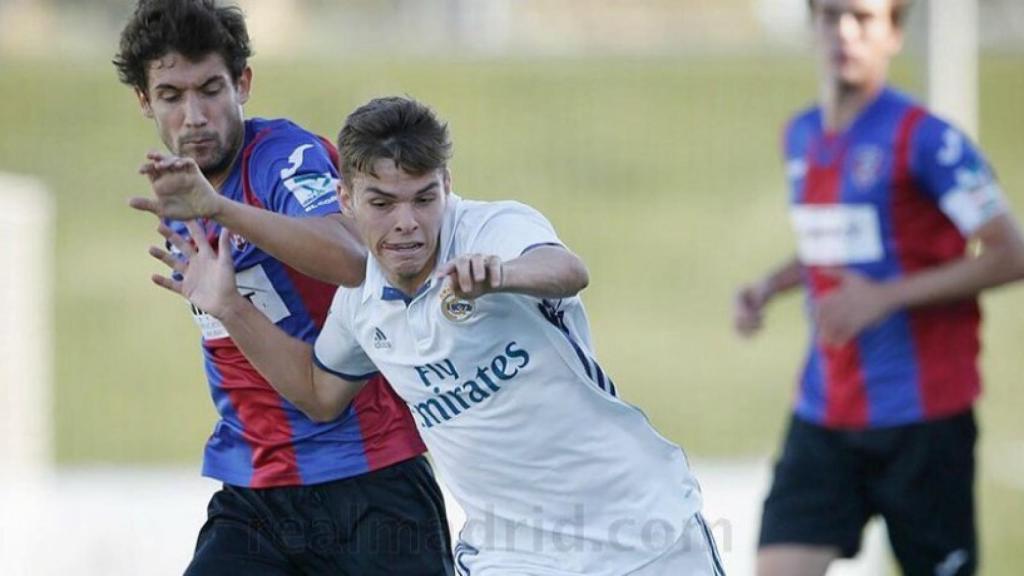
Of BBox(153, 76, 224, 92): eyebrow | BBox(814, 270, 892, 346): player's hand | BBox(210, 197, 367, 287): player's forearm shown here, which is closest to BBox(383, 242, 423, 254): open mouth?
BBox(210, 197, 367, 287): player's forearm

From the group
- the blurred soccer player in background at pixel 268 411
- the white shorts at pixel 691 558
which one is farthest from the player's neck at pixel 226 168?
the white shorts at pixel 691 558

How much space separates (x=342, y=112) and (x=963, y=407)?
1193 cm

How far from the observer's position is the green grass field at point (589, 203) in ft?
43.7

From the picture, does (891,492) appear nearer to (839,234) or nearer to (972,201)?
(839,234)

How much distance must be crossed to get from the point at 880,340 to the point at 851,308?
0.80ft

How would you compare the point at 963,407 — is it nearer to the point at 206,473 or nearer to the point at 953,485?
the point at 953,485

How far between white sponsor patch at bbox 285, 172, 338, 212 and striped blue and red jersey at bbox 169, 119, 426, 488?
1.3 inches

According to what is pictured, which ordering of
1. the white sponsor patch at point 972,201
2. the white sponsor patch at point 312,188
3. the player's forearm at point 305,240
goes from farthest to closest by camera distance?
the white sponsor patch at point 972,201
the white sponsor patch at point 312,188
the player's forearm at point 305,240

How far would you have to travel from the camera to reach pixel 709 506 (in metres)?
7.67

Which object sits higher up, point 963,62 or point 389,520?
point 963,62

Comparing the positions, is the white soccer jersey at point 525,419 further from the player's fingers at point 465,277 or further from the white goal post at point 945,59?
the white goal post at point 945,59


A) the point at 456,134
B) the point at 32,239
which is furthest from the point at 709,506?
the point at 456,134

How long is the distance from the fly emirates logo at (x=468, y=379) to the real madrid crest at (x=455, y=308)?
10cm

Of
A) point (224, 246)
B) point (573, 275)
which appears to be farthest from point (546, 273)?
point (224, 246)
